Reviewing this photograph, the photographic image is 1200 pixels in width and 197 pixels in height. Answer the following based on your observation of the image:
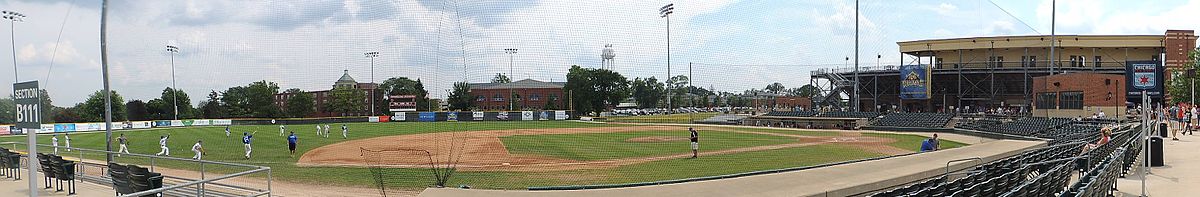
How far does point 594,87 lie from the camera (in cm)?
1612

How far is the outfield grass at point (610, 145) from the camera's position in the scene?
2330 centimetres

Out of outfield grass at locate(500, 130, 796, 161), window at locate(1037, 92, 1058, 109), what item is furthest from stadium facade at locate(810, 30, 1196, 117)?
outfield grass at locate(500, 130, 796, 161)

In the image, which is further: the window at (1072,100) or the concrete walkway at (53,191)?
the window at (1072,100)

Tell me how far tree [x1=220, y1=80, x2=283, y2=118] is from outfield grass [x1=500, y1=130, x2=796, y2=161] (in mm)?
10014

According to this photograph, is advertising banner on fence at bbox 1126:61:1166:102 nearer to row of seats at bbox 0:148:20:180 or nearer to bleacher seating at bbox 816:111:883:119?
bleacher seating at bbox 816:111:883:119

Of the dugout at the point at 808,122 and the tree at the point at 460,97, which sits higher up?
the tree at the point at 460,97

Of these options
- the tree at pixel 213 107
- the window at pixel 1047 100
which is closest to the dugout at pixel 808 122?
the window at pixel 1047 100

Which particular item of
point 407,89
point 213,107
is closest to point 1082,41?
point 407,89

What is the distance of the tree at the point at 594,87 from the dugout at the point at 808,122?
27689mm

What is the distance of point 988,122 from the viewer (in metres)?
36.5

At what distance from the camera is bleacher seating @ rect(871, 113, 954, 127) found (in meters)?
40.1

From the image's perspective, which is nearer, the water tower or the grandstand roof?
the water tower

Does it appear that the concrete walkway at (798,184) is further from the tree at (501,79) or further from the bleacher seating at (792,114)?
the bleacher seating at (792,114)

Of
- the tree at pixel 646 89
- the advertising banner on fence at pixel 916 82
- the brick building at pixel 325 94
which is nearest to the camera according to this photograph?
the brick building at pixel 325 94
